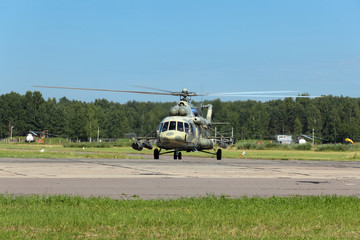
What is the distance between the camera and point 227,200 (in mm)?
14312

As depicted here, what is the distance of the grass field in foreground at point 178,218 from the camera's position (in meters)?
9.62

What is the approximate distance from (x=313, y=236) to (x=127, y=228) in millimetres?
3643

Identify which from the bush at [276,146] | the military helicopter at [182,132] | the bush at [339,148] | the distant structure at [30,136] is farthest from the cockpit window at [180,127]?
the distant structure at [30,136]

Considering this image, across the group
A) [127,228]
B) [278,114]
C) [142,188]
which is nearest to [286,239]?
[127,228]

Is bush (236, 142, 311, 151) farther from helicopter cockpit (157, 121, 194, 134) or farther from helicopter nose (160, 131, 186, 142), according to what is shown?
helicopter nose (160, 131, 186, 142)

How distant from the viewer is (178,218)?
1112cm

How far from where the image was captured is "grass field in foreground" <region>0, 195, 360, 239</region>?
9.62 meters

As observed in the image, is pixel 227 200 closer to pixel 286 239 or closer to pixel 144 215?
pixel 144 215

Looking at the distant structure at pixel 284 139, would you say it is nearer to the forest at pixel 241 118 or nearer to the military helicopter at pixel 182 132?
the forest at pixel 241 118

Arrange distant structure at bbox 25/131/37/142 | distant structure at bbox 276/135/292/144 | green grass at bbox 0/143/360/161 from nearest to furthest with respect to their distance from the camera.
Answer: green grass at bbox 0/143/360/161 → distant structure at bbox 276/135/292/144 → distant structure at bbox 25/131/37/142

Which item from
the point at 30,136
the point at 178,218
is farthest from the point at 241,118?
the point at 178,218

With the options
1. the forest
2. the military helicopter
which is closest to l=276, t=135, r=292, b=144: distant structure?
the forest

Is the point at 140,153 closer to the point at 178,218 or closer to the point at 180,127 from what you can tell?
the point at 180,127

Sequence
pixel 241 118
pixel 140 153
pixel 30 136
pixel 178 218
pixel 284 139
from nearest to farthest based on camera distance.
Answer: pixel 178 218 → pixel 140 153 → pixel 284 139 → pixel 30 136 → pixel 241 118
